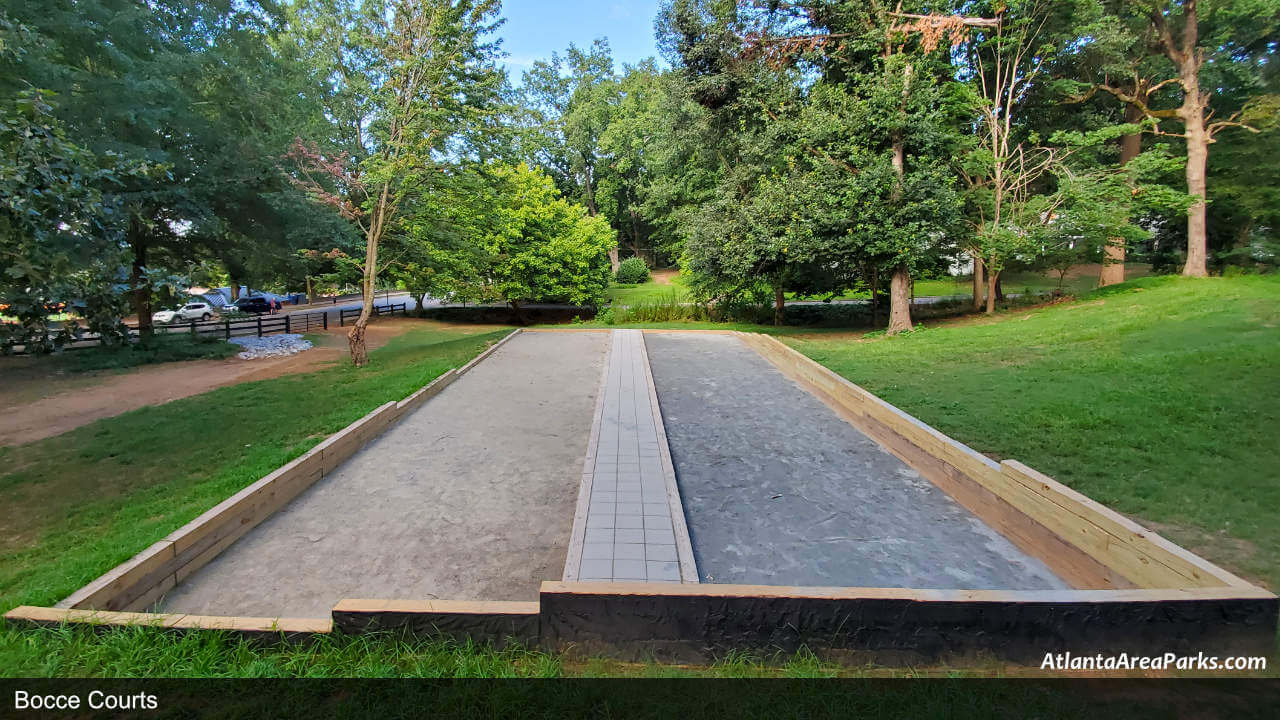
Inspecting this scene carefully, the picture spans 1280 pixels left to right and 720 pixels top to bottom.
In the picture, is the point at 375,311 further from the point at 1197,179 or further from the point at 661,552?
the point at 1197,179

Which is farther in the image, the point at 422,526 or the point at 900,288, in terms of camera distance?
the point at 900,288

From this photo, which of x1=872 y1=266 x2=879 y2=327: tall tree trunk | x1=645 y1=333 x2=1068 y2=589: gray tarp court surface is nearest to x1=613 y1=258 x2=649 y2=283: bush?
x1=872 y1=266 x2=879 y2=327: tall tree trunk

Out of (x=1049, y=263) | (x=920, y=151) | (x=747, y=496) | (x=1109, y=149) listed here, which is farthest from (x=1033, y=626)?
(x=1109, y=149)

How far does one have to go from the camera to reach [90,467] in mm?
6090

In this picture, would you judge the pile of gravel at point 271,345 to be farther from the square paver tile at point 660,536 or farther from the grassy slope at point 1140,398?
the square paver tile at point 660,536

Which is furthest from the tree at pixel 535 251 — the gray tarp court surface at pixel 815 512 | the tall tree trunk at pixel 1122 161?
the tall tree trunk at pixel 1122 161

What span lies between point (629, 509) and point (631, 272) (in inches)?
1328

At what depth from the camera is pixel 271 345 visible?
18.2 m

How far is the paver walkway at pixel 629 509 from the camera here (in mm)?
3391

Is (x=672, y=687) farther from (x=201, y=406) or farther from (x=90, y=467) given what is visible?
(x=201, y=406)

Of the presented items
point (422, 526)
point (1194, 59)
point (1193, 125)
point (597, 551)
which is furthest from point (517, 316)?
point (1194, 59)

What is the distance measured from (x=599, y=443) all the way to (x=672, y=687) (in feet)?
12.2

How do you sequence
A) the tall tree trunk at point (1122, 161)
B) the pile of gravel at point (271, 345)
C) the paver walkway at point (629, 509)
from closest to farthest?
the paver walkway at point (629, 509), the pile of gravel at point (271, 345), the tall tree trunk at point (1122, 161)

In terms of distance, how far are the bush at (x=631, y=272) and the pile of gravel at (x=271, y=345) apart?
2142 centimetres
